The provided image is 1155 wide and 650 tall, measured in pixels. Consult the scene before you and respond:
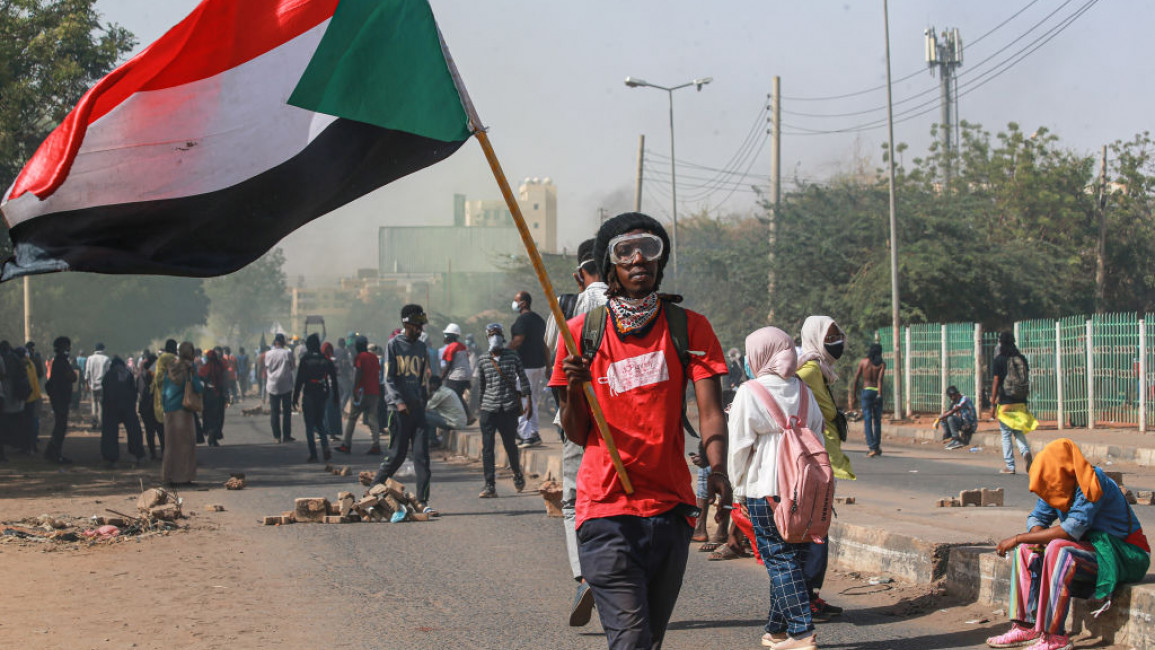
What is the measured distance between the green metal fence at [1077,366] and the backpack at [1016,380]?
23.7ft

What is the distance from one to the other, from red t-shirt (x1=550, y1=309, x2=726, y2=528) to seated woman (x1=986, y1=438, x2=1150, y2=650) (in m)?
2.42

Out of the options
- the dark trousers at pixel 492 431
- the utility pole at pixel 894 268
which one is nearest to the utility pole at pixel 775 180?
the utility pole at pixel 894 268

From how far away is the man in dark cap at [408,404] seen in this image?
10922 mm

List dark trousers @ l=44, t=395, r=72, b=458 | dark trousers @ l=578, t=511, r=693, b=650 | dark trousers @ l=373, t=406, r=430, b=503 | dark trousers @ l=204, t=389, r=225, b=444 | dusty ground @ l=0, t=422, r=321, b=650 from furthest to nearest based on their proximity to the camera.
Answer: dark trousers @ l=204, t=389, r=225, b=444, dark trousers @ l=44, t=395, r=72, b=458, dark trousers @ l=373, t=406, r=430, b=503, dusty ground @ l=0, t=422, r=321, b=650, dark trousers @ l=578, t=511, r=693, b=650

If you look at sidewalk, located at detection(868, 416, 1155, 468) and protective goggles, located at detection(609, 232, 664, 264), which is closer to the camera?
protective goggles, located at detection(609, 232, 664, 264)

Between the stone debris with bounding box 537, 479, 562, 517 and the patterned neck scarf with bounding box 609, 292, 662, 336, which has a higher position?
the patterned neck scarf with bounding box 609, 292, 662, 336

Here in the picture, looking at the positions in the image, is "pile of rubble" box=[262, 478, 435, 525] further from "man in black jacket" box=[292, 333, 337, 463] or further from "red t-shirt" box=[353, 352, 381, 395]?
"red t-shirt" box=[353, 352, 381, 395]

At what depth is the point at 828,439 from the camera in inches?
275

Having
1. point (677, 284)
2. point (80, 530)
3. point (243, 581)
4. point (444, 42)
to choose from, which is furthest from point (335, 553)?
point (677, 284)

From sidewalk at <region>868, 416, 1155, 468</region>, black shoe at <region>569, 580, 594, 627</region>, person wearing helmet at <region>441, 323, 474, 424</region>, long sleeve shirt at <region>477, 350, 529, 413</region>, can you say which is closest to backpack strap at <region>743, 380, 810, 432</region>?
black shoe at <region>569, 580, 594, 627</region>

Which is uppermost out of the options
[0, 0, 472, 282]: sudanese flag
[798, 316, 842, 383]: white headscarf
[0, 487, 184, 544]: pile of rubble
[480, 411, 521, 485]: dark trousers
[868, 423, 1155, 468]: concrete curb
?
[0, 0, 472, 282]: sudanese flag

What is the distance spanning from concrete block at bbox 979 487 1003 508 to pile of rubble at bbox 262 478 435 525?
189 inches

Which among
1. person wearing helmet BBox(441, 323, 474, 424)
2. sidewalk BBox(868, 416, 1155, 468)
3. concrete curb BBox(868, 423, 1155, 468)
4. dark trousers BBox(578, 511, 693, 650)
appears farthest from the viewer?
sidewalk BBox(868, 416, 1155, 468)

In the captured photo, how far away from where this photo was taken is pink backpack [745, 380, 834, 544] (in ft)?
18.6
